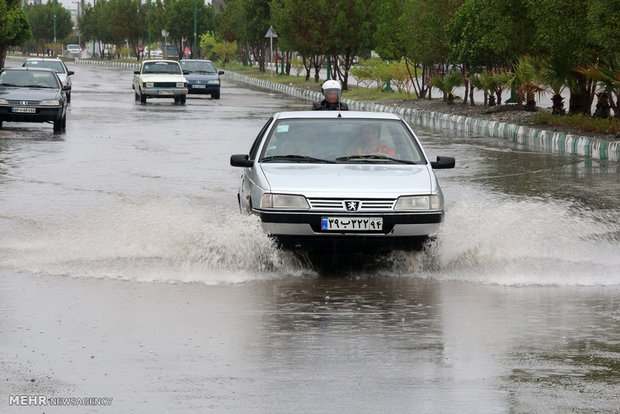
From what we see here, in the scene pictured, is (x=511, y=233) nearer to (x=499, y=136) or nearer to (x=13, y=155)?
(x=13, y=155)

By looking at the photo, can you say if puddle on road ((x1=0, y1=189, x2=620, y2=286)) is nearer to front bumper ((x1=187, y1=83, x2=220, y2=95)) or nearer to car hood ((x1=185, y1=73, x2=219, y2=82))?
front bumper ((x1=187, y1=83, x2=220, y2=95))

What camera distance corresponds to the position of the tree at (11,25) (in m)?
49.7

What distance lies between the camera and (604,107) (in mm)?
28016

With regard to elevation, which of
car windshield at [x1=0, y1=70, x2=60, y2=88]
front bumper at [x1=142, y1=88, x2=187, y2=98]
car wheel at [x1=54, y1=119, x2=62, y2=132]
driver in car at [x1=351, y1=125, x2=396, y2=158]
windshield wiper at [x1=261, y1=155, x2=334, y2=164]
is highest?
driver in car at [x1=351, y1=125, x2=396, y2=158]

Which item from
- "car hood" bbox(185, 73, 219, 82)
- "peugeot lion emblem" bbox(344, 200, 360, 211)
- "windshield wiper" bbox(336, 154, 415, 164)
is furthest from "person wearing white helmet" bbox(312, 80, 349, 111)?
"car hood" bbox(185, 73, 219, 82)

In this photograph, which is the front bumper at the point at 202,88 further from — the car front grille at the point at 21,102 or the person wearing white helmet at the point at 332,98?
the person wearing white helmet at the point at 332,98

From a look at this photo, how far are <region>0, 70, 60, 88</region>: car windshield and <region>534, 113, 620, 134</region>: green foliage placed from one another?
455 inches

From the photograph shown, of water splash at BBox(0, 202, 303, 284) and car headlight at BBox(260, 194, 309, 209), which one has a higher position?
car headlight at BBox(260, 194, 309, 209)

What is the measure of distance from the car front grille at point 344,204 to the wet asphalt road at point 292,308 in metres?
0.52

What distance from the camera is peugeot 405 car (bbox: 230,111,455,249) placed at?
375 inches

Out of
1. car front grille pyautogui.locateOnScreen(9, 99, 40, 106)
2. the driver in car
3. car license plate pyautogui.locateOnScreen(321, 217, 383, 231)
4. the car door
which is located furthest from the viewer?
car front grille pyautogui.locateOnScreen(9, 99, 40, 106)

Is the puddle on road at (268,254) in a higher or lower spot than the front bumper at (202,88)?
higher

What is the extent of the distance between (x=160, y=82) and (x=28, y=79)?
47.0 ft

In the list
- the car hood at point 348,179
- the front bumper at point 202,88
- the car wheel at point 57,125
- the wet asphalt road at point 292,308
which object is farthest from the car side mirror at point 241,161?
the front bumper at point 202,88
